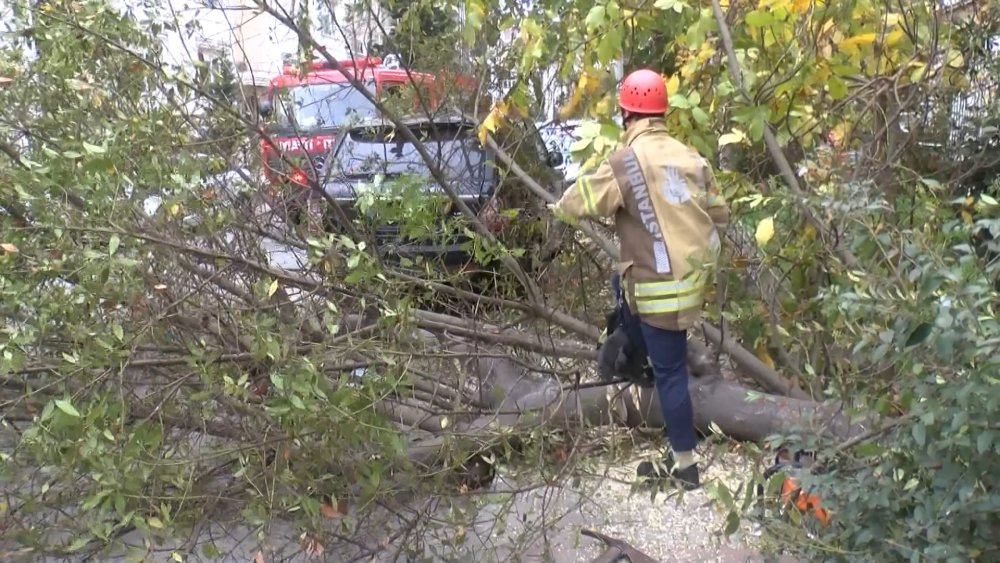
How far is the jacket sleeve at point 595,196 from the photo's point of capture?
3.00 m

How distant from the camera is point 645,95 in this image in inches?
120

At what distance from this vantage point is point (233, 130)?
3.53m

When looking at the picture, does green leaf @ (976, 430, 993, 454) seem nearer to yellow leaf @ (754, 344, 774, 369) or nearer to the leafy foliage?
the leafy foliage

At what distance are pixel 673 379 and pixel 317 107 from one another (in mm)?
2170

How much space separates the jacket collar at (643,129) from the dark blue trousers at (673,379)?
0.65 meters

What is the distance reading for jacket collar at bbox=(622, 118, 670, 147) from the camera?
305cm

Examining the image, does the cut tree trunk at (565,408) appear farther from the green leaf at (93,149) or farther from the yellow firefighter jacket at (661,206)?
the green leaf at (93,149)

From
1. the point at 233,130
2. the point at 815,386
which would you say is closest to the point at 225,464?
the point at 233,130

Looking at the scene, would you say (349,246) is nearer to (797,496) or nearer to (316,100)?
(316,100)

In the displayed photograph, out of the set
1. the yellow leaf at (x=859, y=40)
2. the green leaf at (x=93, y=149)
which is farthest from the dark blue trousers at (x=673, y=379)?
the green leaf at (x=93, y=149)

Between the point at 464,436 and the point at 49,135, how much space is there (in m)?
2.06

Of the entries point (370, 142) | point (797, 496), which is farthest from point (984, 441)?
point (370, 142)

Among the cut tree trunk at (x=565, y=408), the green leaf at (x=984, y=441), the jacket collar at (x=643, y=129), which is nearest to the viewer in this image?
the green leaf at (x=984, y=441)

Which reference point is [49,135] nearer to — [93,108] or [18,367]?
[93,108]
